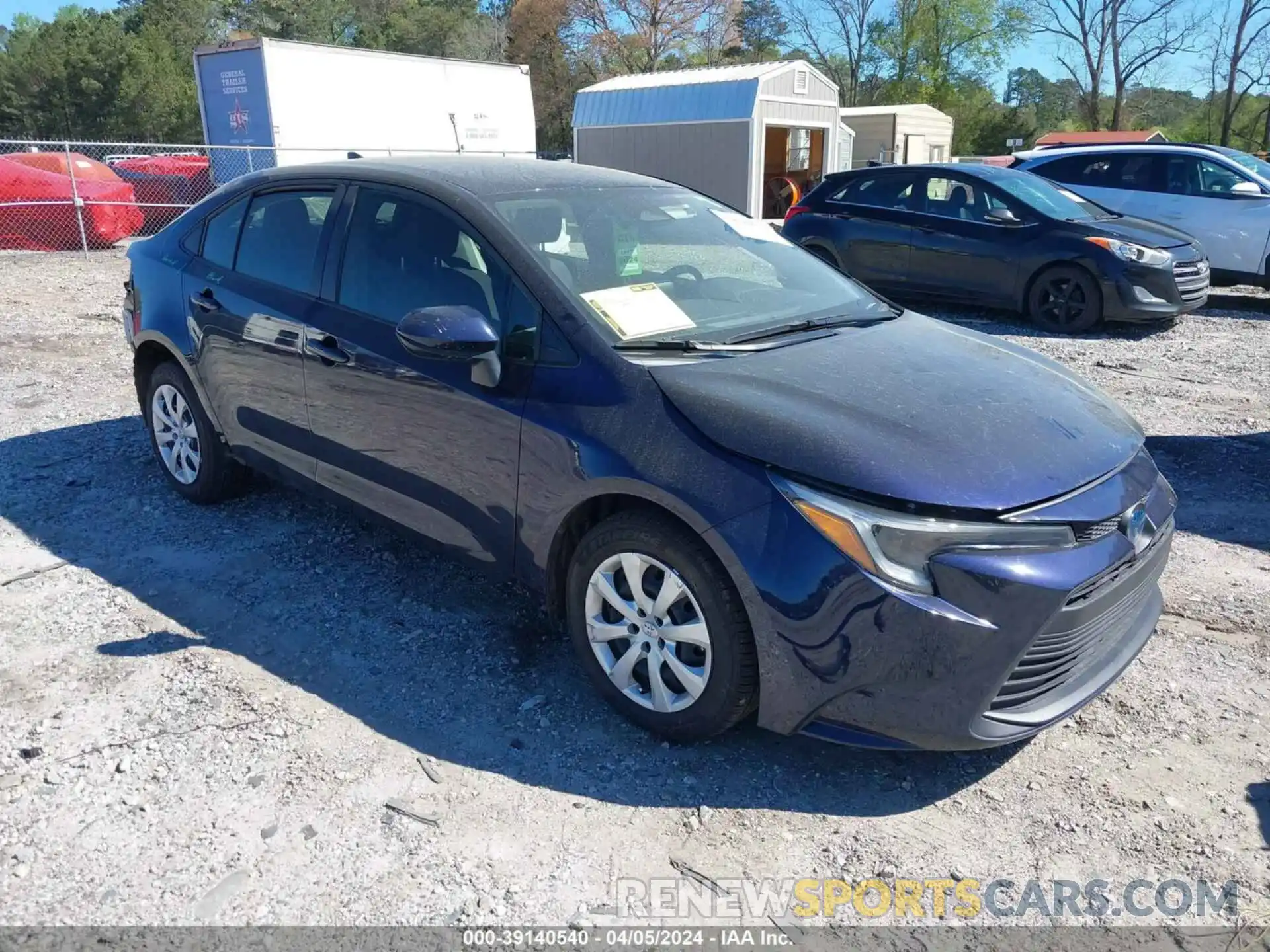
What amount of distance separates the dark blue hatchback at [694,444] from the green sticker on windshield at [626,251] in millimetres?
24

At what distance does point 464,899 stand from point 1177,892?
1.82 metres

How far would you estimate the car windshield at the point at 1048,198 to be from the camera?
372 inches

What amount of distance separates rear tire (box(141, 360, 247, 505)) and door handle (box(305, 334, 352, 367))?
106 cm

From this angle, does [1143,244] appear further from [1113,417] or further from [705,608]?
[705,608]

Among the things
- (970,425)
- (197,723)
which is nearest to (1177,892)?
(970,425)

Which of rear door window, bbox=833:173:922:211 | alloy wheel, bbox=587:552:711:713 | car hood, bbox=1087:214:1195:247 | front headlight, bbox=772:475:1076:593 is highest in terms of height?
rear door window, bbox=833:173:922:211

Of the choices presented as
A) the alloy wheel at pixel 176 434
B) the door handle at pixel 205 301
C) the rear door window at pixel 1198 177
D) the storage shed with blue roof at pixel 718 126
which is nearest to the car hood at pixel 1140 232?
the rear door window at pixel 1198 177

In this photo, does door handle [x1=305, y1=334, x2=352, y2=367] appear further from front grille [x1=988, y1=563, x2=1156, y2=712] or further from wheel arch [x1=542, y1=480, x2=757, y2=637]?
front grille [x1=988, y1=563, x2=1156, y2=712]

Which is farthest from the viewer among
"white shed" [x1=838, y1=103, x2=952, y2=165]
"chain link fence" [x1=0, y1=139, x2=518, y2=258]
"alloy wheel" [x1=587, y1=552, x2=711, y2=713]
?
"white shed" [x1=838, y1=103, x2=952, y2=165]

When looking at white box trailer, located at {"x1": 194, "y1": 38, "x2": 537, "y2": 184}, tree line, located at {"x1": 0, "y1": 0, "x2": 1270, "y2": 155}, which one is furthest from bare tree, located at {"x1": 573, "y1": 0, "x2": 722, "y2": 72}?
white box trailer, located at {"x1": 194, "y1": 38, "x2": 537, "y2": 184}

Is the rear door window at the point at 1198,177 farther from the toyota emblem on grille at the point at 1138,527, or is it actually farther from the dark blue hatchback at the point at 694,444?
the toyota emblem on grille at the point at 1138,527

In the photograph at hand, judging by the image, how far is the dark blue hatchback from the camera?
8.39ft

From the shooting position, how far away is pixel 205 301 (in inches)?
176

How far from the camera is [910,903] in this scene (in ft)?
8.13
